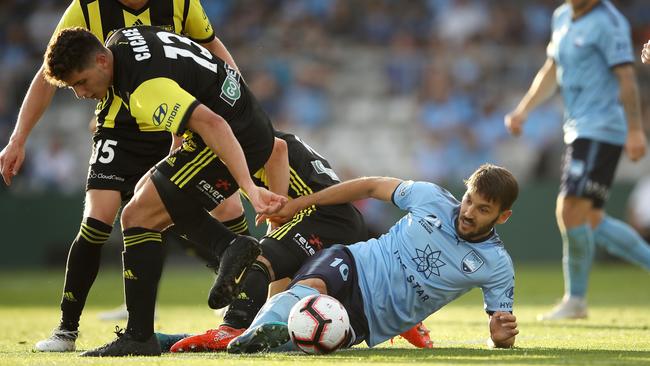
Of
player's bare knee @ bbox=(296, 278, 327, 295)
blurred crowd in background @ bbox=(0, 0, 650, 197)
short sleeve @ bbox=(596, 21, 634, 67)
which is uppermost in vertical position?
short sleeve @ bbox=(596, 21, 634, 67)

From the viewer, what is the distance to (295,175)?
7.20 m

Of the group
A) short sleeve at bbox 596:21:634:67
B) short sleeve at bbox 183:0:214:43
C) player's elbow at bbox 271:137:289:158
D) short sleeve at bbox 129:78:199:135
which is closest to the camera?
short sleeve at bbox 129:78:199:135

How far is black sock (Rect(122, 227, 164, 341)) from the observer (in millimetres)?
5926

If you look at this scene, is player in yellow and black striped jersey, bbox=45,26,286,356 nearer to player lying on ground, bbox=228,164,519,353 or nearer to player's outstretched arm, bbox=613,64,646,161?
player lying on ground, bbox=228,164,519,353

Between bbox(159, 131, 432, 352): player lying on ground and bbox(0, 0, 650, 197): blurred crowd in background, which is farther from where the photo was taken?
bbox(0, 0, 650, 197): blurred crowd in background

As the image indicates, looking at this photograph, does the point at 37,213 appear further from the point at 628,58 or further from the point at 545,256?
the point at 628,58

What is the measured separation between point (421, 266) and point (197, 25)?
86.4 inches

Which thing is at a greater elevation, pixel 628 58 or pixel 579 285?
pixel 628 58

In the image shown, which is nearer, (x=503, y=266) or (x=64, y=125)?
(x=503, y=266)

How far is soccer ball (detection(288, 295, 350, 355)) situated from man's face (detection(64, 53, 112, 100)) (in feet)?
4.96

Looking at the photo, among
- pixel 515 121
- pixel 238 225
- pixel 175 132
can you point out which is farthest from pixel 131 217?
pixel 515 121

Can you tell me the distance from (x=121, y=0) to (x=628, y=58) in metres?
4.27

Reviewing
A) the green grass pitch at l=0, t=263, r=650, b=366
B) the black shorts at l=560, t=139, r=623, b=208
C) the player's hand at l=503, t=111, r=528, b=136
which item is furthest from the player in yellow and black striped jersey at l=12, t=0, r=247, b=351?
the black shorts at l=560, t=139, r=623, b=208

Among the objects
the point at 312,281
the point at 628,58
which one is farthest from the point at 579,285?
the point at 312,281
